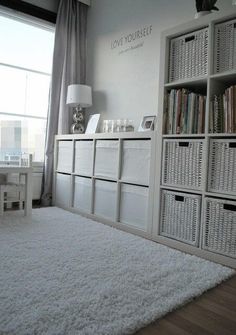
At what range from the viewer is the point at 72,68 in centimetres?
381

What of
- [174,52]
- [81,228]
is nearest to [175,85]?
[174,52]

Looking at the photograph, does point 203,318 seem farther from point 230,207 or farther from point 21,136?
point 21,136

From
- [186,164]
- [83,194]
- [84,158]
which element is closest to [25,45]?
[84,158]

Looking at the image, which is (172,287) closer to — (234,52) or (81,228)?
(81,228)

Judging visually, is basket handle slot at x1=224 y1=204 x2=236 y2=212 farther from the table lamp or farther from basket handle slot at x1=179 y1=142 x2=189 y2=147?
the table lamp

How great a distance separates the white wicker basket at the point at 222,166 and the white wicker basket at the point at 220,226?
9 centimetres

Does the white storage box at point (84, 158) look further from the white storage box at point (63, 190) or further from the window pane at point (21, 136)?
the window pane at point (21, 136)

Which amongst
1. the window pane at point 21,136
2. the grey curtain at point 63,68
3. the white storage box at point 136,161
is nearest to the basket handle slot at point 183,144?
the white storage box at point 136,161

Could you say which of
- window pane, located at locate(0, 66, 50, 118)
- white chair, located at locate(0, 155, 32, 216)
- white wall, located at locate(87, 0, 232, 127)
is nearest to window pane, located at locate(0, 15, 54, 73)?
window pane, located at locate(0, 66, 50, 118)

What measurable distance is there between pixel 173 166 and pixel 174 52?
0.89m

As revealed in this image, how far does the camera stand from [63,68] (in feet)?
12.4

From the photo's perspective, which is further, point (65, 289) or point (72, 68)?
point (72, 68)

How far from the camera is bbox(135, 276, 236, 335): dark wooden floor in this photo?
1170 millimetres

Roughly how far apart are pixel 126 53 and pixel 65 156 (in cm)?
Answer: 138
